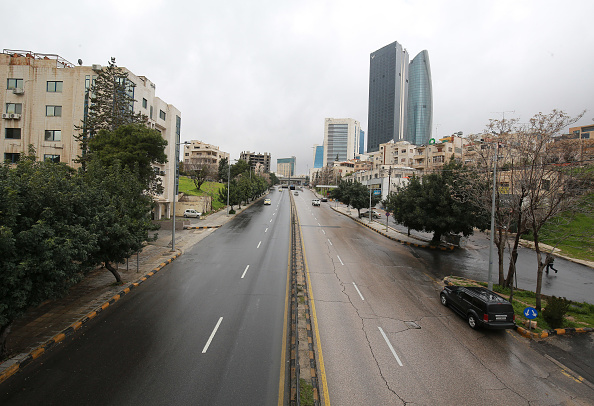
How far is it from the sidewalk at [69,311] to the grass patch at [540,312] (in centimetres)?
1669

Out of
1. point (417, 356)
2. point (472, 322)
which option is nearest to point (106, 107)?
point (417, 356)

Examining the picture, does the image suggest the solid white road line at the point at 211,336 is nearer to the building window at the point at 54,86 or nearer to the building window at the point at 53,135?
the building window at the point at 53,135

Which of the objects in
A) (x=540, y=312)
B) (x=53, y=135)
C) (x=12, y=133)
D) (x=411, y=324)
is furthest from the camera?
(x=53, y=135)

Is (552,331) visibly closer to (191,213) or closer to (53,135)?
(191,213)

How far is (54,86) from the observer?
30969mm

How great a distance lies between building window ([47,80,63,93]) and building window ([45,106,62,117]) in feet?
5.62

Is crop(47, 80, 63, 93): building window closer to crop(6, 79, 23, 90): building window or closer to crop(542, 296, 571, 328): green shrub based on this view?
crop(6, 79, 23, 90): building window

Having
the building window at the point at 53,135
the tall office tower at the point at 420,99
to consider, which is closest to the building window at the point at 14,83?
the building window at the point at 53,135

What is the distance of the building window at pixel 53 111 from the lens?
3093 centimetres

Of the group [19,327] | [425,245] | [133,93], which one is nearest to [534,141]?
[425,245]

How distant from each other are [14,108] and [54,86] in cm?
446

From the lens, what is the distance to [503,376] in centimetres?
825

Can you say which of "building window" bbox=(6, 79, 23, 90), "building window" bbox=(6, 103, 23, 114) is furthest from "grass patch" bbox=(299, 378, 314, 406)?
"building window" bbox=(6, 79, 23, 90)

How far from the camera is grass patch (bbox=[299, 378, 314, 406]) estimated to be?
21.2 feet
